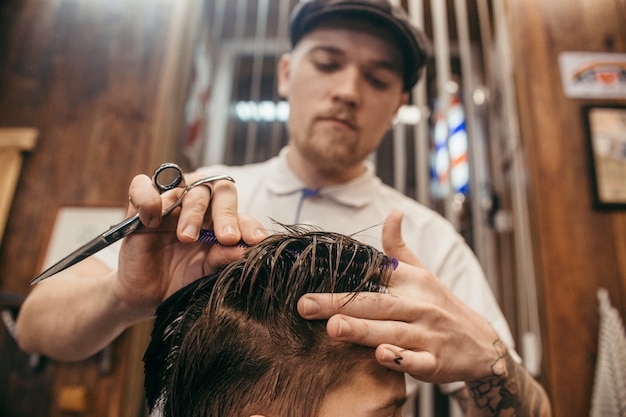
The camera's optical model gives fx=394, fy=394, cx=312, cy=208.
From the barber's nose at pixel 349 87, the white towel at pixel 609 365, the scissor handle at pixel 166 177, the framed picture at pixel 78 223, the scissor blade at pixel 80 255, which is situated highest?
the barber's nose at pixel 349 87

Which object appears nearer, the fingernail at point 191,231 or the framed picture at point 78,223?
the fingernail at point 191,231

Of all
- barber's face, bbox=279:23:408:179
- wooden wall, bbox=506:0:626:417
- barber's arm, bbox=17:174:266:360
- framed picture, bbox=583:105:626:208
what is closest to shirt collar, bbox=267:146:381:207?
barber's face, bbox=279:23:408:179

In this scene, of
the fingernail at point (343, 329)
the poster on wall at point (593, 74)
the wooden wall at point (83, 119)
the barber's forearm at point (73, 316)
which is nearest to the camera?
the fingernail at point (343, 329)

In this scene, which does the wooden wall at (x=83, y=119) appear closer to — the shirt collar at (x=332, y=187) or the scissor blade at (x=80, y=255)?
the shirt collar at (x=332, y=187)

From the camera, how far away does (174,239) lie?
0.73 meters

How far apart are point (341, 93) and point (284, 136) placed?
0.77m

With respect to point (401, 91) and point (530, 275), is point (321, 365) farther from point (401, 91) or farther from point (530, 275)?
point (530, 275)

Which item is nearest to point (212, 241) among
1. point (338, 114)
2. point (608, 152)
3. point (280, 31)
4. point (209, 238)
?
point (209, 238)

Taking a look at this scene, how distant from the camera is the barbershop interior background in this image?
178 cm

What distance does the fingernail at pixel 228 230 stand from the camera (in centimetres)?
64

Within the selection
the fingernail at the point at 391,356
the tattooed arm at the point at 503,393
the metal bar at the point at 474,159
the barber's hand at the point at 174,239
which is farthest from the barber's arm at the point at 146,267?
the metal bar at the point at 474,159

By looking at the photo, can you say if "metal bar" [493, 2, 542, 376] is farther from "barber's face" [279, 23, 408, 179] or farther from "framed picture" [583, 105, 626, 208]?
"barber's face" [279, 23, 408, 179]

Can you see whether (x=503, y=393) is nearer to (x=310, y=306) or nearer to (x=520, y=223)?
(x=310, y=306)

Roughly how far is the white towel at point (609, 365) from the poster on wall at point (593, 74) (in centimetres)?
105
